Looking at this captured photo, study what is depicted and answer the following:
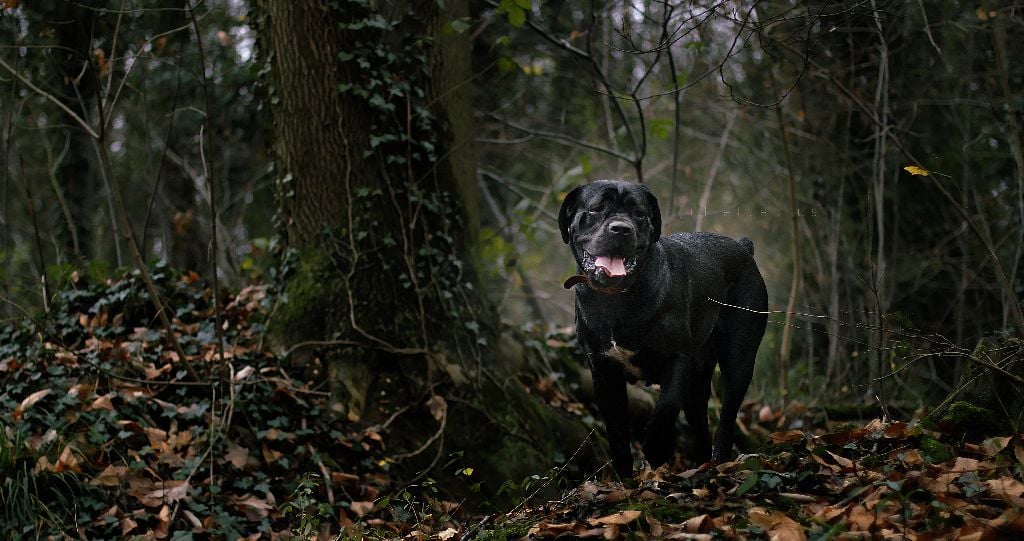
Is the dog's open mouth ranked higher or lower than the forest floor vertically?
higher

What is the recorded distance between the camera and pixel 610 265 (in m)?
3.93

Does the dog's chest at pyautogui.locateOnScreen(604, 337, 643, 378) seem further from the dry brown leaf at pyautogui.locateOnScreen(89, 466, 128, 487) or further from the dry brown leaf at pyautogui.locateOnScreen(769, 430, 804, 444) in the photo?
the dry brown leaf at pyautogui.locateOnScreen(89, 466, 128, 487)

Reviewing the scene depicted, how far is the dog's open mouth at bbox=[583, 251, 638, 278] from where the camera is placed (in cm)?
392

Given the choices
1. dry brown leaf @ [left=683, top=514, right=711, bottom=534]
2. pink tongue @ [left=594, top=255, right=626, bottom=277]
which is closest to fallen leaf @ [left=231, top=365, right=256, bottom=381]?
pink tongue @ [left=594, top=255, right=626, bottom=277]

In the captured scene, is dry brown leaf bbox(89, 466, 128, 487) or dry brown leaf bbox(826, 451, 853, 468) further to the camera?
dry brown leaf bbox(89, 466, 128, 487)

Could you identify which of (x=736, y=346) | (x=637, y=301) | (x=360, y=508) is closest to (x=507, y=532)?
(x=637, y=301)

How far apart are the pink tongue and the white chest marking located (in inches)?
17.2

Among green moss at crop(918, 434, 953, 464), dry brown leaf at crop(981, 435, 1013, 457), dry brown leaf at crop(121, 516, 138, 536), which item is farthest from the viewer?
dry brown leaf at crop(121, 516, 138, 536)

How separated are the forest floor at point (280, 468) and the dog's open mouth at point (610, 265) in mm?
990

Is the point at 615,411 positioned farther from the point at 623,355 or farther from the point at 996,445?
the point at 996,445

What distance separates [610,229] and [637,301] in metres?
0.45

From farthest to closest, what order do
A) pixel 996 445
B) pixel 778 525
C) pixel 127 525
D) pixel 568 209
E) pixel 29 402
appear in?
pixel 29 402 < pixel 127 525 < pixel 568 209 < pixel 996 445 < pixel 778 525

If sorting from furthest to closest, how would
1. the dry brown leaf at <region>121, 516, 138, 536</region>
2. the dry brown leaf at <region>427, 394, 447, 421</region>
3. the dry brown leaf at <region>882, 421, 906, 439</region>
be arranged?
1. the dry brown leaf at <region>427, 394, 447, 421</region>
2. the dry brown leaf at <region>121, 516, 138, 536</region>
3. the dry brown leaf at <region>882, 421, 906, 439</region>

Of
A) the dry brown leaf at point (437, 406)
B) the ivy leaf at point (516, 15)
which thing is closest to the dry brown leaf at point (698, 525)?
the dry brown leaf at point (437, 406)
